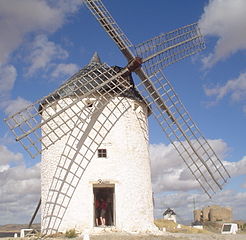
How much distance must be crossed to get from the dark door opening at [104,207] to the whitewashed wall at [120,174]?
0.62 m

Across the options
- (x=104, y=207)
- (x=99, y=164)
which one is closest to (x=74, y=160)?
(x=99, y=164)

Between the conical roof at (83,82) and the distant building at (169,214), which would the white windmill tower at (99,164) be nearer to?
the conical roof at (83,82)

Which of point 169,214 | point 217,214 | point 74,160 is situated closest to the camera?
point 74,160

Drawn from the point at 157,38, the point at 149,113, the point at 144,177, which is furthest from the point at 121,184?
the point at 157,38

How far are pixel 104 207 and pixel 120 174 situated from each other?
2.05 metres

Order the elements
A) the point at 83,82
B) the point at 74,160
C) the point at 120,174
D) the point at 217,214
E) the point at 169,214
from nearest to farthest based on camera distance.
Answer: the point at 74,160 < the point at 120,174 < the point at 83,82 < the point at 217,214 < the point at 169,214

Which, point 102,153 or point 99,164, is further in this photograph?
point 102,153

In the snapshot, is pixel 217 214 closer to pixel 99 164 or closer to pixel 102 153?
pixel 102 153

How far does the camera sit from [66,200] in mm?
15727

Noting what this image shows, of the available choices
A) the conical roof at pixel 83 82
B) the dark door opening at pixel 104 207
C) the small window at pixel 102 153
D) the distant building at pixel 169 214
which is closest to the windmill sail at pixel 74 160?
the small window at pixel 102 153

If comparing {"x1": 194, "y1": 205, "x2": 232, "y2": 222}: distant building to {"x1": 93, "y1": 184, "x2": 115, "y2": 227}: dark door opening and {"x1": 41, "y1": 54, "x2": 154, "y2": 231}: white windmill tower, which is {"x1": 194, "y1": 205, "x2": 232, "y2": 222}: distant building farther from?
{"x1": 41, "y1": 54, "x2": 154, "y2": 231}: white windmill tower

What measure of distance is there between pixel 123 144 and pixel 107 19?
5.70 metres

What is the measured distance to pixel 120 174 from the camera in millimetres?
16250

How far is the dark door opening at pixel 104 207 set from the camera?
56.2ft
